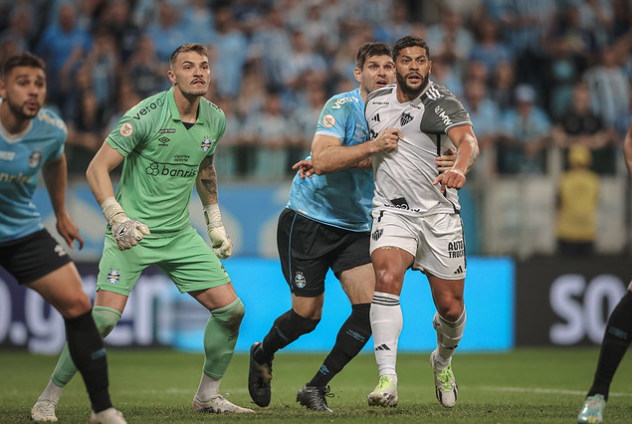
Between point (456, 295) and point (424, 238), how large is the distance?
1.62 ft

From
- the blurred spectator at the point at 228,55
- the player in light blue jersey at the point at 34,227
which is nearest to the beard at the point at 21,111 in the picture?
the player in light blue jersey at the point at 34,227

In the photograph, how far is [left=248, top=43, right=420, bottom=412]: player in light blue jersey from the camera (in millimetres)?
7465

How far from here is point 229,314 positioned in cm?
723

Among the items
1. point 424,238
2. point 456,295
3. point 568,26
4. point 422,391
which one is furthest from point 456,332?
point 568,26

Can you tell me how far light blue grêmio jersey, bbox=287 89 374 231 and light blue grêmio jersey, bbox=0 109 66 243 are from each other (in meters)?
2.29

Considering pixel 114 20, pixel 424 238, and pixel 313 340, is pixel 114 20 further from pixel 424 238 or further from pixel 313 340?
pixel 424 238

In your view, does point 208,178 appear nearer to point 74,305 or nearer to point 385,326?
point 385,326

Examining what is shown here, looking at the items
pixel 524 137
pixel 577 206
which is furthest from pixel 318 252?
pixel 524 137

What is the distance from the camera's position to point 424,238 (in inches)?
278

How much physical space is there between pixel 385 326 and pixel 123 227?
6.40 feet

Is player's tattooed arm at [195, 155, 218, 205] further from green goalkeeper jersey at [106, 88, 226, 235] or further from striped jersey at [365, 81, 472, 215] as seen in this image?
striped jersey at [365, 81, 472, 215]

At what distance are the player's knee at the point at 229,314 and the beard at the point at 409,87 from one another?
2017 millimetres

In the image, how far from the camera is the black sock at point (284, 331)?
7727 mm

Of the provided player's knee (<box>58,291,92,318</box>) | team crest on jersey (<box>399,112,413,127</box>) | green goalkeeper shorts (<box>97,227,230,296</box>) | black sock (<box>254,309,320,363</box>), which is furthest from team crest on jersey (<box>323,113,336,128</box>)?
player's knee (<box>58,291,92,318</box>)
